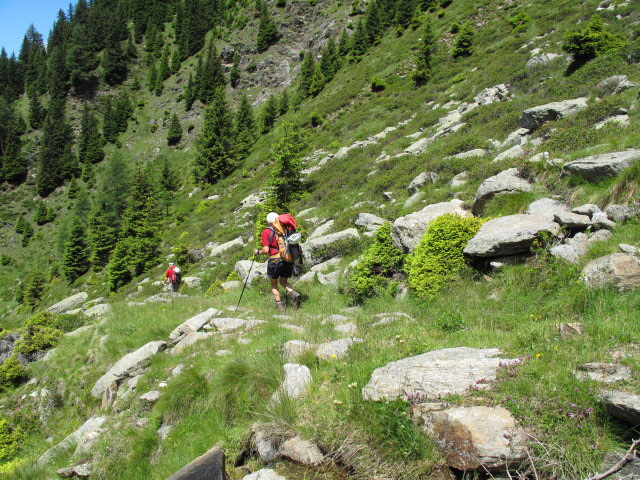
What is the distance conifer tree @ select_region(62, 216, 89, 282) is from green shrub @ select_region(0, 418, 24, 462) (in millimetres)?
48493

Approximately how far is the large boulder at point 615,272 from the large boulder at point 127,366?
286 inches

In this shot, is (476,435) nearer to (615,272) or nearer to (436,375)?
(436,375)

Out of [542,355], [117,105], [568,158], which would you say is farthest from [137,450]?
[117,105]

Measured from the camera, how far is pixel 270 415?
3371 mm

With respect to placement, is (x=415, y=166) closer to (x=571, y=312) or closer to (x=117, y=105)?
(x=571, y=312)

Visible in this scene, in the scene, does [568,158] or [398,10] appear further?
[398,10]

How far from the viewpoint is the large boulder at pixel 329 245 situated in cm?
1053

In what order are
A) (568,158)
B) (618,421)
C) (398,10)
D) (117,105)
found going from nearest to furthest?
(618,421) < (568,158) < (398,10) < (117,105)

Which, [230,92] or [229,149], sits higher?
[230,92]

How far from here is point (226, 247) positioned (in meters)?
18.8

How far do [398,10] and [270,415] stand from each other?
57.8 m

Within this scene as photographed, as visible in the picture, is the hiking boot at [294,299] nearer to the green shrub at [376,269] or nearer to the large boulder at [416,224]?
the green shrub at [376,269]

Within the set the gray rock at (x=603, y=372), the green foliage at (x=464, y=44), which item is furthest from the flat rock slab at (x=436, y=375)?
the green foliage at (x=464, y=44)

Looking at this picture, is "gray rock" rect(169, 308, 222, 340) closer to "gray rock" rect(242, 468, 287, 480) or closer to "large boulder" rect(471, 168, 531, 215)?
"gray rock" rect(242, 468, 287, 480)
